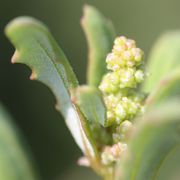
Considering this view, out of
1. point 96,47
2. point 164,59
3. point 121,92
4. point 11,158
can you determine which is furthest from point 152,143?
point 11,158

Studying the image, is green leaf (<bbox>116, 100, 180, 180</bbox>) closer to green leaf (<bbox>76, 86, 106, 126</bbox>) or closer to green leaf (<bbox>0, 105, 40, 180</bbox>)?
green leaf (<bbox>76, 86, 106, 126</bbox>)

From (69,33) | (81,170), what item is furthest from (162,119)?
(69,33)

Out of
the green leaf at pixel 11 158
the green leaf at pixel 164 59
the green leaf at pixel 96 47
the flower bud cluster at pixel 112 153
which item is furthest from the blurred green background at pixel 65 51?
the flower bud cluster at pixel 112 153

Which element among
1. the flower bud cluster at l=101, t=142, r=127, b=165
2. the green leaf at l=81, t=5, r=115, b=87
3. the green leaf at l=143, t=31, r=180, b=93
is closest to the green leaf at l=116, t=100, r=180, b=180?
the flower bud cluster at l=101, t=142, r=127, b=165

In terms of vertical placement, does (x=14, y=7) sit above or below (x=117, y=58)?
below

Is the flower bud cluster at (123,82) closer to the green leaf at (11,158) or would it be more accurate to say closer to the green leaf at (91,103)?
the green leaf at (91,103)

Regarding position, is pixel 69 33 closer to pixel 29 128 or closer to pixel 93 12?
pixel 29 128
